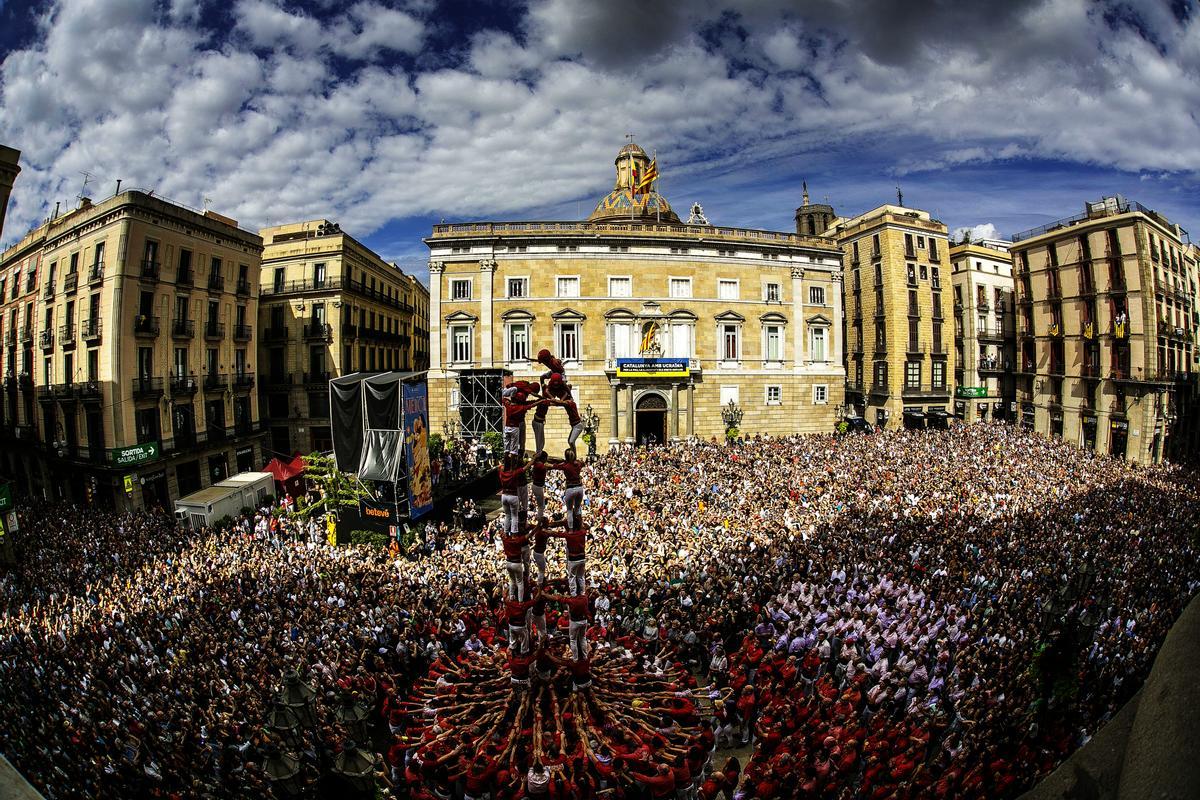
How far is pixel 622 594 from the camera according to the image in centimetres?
1352

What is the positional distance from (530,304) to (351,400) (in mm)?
14378

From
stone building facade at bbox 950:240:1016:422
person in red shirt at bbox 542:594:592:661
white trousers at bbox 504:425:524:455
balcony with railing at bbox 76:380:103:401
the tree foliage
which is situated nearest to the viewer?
white trousers at bbox 504:425:524:455

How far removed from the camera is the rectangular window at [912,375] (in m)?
38.9

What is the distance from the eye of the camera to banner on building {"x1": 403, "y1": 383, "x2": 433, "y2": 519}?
18.8m

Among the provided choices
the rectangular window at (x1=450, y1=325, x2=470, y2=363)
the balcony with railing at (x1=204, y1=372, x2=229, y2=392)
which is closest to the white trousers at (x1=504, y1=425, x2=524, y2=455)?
the rectangular window at (x1=450, y1=325, x2=470, y2=363)

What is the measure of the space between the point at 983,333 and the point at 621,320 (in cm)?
2857

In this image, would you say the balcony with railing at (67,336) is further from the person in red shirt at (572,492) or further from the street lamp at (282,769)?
the person in red shirt at (572,492)

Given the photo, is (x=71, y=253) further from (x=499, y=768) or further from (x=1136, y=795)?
(x=1136, y=795)

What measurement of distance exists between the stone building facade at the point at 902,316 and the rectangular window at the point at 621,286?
18.5 metres

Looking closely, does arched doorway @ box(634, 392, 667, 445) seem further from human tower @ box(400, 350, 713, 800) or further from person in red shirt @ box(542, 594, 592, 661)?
person in red shirt @ box(542, 594, 592, 661)

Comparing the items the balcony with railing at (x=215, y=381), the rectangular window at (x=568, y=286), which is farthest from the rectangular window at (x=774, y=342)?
the balcony with railing at (x=215, y=381)

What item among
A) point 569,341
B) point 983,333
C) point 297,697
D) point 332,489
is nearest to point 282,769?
point 297,697

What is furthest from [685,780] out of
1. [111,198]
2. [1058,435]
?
[1058,435]

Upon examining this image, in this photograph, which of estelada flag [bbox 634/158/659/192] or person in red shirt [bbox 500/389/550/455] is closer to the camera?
person in red shirt [bbox 500/389/550/455]
